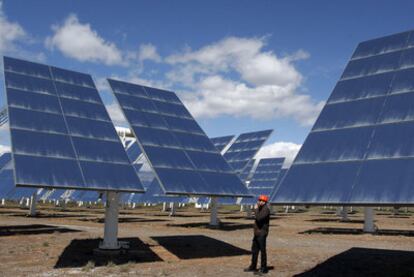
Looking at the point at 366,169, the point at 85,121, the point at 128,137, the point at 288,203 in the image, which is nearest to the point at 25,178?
the point at 85,121

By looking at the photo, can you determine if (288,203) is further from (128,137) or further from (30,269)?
(128,137)

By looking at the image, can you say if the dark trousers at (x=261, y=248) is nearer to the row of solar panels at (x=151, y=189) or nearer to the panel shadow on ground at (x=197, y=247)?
the panel shadow on ground at (x=197, y=247)

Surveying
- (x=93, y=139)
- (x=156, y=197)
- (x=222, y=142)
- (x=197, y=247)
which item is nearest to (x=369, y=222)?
(x=197, y=247)

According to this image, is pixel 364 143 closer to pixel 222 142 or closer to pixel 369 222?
pixel 369 222

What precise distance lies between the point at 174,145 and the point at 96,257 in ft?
26.4

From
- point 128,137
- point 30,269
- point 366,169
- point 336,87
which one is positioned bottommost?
point 30,269

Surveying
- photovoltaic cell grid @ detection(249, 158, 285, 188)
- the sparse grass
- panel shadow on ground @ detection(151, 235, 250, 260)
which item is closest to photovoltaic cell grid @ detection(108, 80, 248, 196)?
panel shadow on ground @ detection(151, 235, 250, 260)

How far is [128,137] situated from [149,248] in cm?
5472

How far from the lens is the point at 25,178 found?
Result: 14.5 metres

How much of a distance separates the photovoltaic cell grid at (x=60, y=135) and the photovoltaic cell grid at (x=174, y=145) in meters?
2.57

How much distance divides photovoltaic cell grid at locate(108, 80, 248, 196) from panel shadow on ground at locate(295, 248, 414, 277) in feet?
21.3

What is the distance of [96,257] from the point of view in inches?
687

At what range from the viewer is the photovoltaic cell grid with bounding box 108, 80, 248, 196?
2100cm

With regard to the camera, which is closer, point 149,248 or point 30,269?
point 30,269
